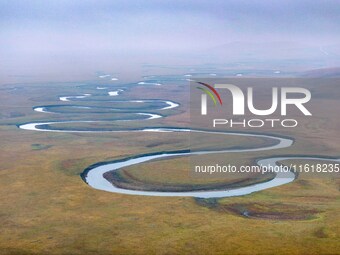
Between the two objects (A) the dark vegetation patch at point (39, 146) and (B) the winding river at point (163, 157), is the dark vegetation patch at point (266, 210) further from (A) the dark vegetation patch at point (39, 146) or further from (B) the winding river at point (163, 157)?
(A) the dark vegetation patch at point (39, 146)

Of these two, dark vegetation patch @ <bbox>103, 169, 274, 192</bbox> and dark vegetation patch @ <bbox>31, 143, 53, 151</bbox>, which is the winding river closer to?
dark vegetation patch @ <bbox>103, 169, 274, 192</bbox>

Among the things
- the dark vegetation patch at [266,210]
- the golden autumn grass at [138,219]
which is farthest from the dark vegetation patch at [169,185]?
the dark vegetation patch at [266,210]

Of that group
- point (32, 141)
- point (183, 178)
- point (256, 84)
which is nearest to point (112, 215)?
point (183, 178)

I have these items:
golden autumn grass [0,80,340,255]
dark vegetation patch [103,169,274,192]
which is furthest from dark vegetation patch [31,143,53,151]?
dark vegetation patch [103,169,274,192]

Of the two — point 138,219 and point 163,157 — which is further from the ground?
point 163,157

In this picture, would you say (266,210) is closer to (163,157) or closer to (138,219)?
(138,219)

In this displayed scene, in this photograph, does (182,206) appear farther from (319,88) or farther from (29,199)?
(319,88)

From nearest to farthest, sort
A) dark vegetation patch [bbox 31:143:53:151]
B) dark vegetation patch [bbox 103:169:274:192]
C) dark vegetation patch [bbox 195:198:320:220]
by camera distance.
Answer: dark vegetation patch [bbox 195:198:320:220]
dark vegetation patch [bbox 103:169:274:192]
dark vegetation patch [bbox 31:143:53:151]

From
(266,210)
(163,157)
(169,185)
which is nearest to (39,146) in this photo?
Result: (163,157)
